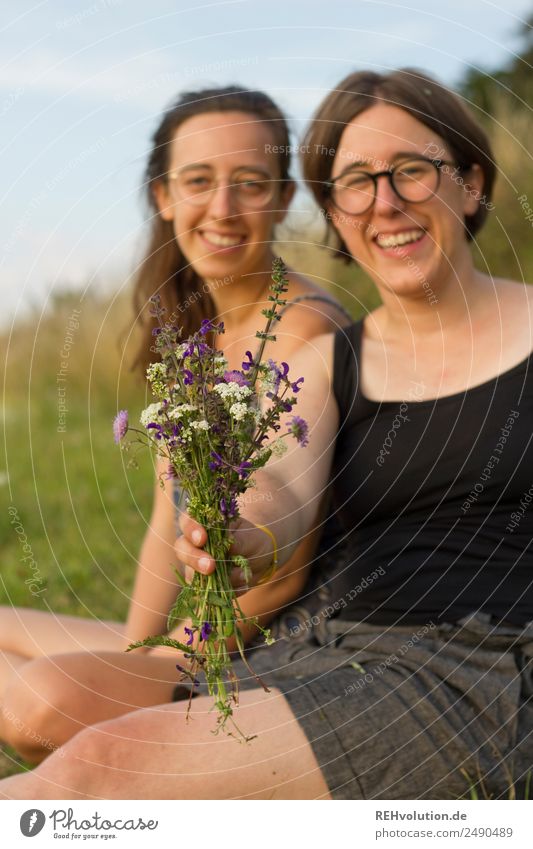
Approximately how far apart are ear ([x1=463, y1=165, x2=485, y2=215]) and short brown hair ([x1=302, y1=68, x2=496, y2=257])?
0.7 inches

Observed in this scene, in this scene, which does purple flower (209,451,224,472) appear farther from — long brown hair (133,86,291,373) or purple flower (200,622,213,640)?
long brown hair (133,86,291,373)

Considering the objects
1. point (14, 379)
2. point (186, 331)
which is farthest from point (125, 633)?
point (14, 379)

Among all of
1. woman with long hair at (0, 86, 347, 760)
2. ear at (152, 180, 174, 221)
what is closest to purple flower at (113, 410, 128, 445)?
woman with long hair at (0, 86, 347, 760)

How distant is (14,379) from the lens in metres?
9.32

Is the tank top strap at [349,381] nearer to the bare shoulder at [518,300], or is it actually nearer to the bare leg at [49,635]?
the bare shoulder at [518,300]

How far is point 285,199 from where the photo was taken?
350cm

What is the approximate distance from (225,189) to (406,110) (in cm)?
63

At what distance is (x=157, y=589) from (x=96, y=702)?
0.77 m

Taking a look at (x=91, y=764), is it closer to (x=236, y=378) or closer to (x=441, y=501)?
(x=236, y=378)

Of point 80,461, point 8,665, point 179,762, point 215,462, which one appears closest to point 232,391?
point 215,462

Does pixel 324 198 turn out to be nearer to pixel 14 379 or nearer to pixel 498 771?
pixel 498 771

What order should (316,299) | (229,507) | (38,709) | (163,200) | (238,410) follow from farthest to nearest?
(163,200) → (316,299) → (38,709) → (229,507) → (238,410)

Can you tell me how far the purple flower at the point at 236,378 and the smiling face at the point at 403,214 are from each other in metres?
0.92

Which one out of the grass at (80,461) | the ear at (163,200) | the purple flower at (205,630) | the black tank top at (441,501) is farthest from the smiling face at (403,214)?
the purple flower at (205,630)
